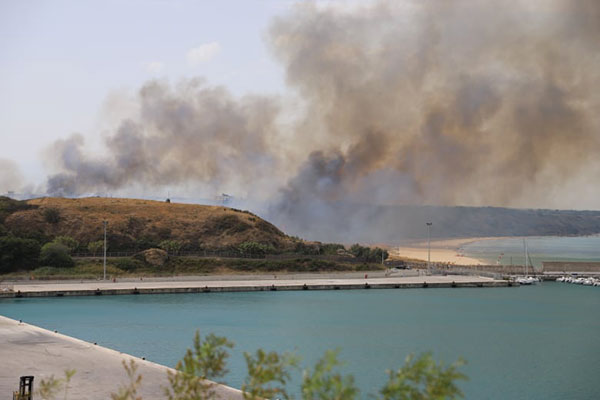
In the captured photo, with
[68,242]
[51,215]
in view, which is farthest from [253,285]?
[51,215]

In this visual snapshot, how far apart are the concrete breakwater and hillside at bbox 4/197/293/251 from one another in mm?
20014

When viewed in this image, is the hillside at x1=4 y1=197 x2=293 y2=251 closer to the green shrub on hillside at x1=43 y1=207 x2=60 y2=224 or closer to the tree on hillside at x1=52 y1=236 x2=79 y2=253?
the green shrub on hillside at x1=43 y1=207 x2=60 y2=224

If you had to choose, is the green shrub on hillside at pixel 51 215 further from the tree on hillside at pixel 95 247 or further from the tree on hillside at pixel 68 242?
the tree on hillside at pixel 95 247

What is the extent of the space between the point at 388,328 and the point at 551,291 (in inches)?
1860

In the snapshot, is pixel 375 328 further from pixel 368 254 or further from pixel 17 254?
pixel 368 254

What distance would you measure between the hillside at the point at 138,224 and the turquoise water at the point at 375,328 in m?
32.5

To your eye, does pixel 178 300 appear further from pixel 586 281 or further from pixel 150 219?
pixel 586 281

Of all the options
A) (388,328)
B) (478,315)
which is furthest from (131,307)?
(478,315)

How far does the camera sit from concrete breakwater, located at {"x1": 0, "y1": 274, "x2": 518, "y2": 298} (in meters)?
73.1

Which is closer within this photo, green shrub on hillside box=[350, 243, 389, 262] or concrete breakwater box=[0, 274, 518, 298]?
concrete breakwater box=[0, 274, 518, 298]

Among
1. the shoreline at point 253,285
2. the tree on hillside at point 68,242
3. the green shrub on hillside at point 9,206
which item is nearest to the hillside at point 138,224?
the green shrub on hillside at point 9,206

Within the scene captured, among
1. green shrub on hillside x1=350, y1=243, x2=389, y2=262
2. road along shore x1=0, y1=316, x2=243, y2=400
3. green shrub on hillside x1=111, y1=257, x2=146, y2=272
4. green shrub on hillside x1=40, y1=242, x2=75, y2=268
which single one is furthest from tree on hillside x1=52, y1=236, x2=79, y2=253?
road along shore x1=0, y1=316, x2=243, y2=400

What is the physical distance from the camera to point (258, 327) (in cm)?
5238

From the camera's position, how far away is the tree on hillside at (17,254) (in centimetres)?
8575
